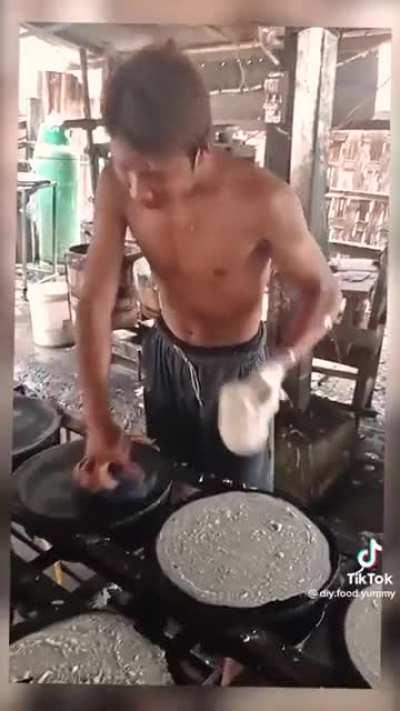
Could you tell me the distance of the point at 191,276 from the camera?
1.07 meters

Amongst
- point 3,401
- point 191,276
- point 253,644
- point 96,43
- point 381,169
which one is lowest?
point 253,644

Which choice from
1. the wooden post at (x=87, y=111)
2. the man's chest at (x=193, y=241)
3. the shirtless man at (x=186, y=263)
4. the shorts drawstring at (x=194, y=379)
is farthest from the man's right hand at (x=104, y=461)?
the wooden post at (x=87, y=111)

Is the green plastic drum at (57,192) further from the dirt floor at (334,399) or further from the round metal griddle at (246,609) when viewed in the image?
the round metal griddle at (246,609)

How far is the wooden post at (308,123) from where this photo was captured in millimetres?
1044

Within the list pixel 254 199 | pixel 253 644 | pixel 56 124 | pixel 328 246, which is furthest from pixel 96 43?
pixel 253 644

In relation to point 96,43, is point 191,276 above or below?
below

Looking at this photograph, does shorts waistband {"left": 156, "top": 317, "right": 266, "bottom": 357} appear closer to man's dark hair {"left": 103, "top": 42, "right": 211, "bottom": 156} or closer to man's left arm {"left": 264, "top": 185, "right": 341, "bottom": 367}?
man's left arm {"left": 264, "top": 185, "right": 341, "bottom": 367}

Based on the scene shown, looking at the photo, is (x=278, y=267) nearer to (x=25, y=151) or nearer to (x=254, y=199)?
(x=254, y=199)

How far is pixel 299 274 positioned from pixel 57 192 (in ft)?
1.04

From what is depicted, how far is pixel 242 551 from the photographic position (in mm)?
1065

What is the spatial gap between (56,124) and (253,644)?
68 centimetres

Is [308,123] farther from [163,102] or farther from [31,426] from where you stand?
[31,426]

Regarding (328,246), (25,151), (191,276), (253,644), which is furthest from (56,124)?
(253,644)

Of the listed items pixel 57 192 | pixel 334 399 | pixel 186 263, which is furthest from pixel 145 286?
pixel 334 399
